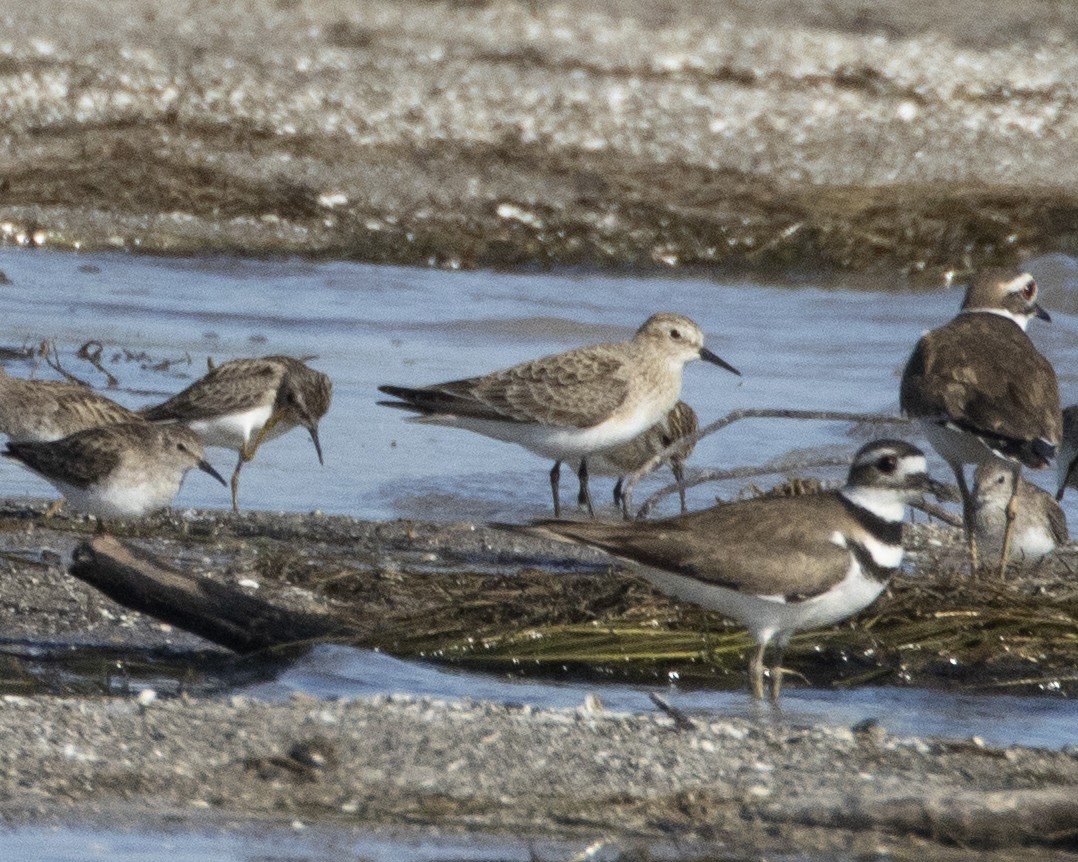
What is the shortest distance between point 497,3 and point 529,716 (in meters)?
18.5

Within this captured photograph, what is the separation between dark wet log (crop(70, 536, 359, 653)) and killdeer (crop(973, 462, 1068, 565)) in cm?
361

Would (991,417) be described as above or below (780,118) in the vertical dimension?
below

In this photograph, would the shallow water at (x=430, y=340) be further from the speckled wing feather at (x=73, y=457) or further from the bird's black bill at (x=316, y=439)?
the speckled wing feather at (x=73, y=457)

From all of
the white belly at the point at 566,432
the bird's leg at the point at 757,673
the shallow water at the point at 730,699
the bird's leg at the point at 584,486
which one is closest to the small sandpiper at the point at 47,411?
the white belly at the point at 566,432

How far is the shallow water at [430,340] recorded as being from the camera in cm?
1073

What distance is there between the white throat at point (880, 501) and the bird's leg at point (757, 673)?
0.60 metres

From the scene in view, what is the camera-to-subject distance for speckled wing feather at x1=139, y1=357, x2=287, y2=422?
33.9 ft

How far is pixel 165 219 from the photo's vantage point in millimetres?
19812

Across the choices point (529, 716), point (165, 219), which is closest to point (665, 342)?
point (529, 716)

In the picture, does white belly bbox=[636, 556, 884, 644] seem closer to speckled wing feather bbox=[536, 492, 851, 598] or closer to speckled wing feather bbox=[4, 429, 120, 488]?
speckled wing feather bbox=[536, 492, 851, 598]

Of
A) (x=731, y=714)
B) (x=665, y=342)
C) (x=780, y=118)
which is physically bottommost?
(x=731, y=714)

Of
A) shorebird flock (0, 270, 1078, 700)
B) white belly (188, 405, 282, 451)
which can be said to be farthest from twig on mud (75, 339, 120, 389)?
white belly (188, 405, 282, 451)

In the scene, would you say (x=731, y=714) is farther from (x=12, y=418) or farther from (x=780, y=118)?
(x=780, y=118)

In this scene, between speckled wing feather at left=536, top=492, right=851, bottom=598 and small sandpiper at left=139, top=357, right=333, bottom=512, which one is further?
small sandpiper at left=139, top=357, right=333, bottom=512
